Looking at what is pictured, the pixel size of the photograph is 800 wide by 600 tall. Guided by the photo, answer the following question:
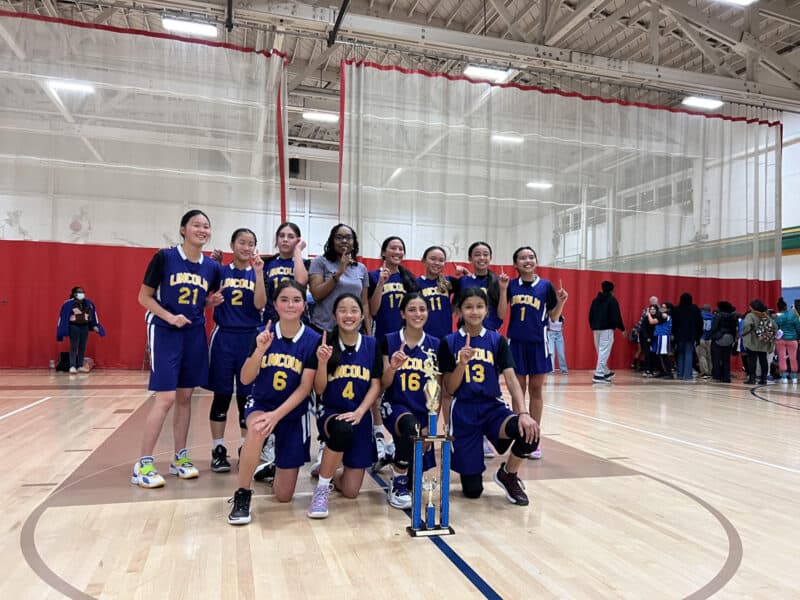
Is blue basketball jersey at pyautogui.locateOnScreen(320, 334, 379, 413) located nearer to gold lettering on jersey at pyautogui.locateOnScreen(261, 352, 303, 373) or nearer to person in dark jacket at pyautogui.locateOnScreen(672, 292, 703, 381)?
gold lettering on jersey at pyautogui.locateOnScreen(261, 352, 303, 373)

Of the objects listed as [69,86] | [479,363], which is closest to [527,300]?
[479,363]

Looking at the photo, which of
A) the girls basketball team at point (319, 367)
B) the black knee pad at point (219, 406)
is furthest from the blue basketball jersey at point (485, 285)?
the black knee pad at point (219, 406)

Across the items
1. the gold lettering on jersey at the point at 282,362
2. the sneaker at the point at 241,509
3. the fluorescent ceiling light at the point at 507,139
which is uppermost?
the fluorescent ceiling light at the point at 507,139

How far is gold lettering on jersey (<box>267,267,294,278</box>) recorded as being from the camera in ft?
12.2

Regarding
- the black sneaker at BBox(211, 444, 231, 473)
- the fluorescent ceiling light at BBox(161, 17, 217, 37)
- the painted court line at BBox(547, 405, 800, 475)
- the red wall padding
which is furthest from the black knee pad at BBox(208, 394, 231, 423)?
the fluorescent ceiling light at BBox(161, 17, 217, 37)

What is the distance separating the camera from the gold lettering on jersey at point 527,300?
4.05 meters

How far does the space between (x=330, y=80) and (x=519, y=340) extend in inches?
414

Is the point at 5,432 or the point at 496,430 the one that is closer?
the point at 496,430

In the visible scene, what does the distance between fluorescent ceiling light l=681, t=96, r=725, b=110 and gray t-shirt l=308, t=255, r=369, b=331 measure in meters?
9.92

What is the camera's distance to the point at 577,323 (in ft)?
36.4

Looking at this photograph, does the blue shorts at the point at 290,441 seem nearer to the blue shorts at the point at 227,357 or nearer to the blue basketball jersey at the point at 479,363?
the blue shorts at the point at 227,357

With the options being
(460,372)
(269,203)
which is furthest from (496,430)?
(269,203)

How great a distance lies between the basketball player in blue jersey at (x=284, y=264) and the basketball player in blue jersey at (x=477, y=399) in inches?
42.1

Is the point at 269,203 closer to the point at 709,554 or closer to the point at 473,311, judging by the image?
the point at 473,311
